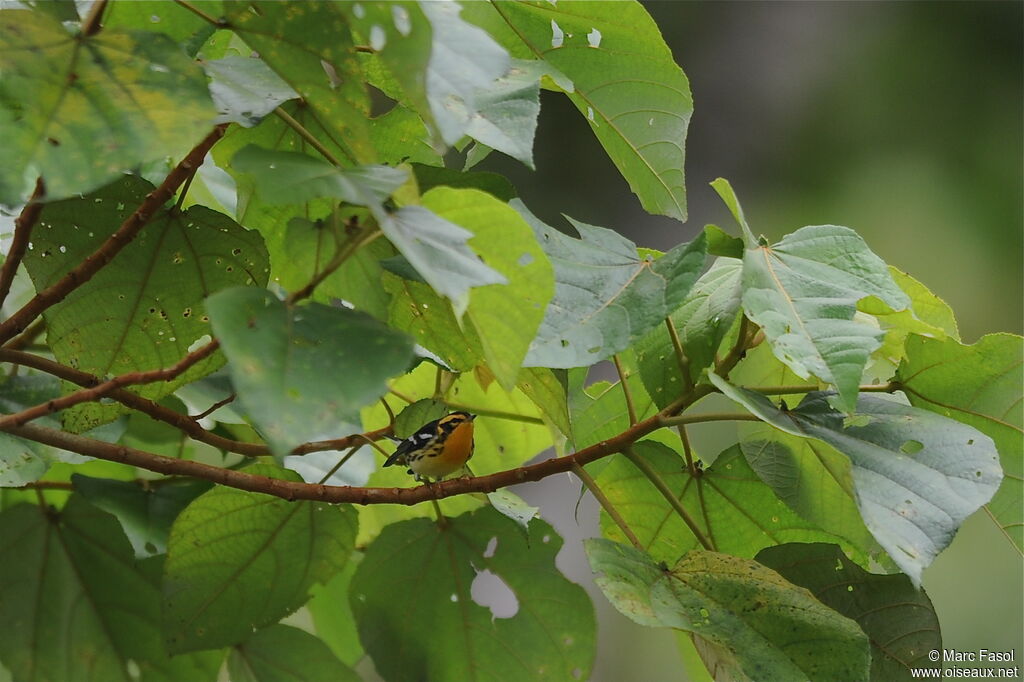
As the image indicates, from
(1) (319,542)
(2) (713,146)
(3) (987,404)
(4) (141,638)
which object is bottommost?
(2) (713,146)

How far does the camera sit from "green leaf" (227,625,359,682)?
0.73m

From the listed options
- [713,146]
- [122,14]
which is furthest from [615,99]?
[713,146]

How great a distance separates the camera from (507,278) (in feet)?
1.37

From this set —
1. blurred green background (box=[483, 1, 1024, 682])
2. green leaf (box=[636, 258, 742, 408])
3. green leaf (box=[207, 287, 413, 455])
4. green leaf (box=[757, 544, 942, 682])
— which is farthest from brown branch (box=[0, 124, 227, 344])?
blurred green background (box=[483, 1, 1024, 682])

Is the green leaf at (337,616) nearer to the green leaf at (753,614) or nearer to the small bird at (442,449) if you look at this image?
the small bird at (442,449)

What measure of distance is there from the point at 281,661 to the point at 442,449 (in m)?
0.20

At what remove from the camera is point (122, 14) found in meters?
0.51

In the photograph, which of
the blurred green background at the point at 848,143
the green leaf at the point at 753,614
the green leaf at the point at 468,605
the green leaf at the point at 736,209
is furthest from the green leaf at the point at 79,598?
the blurred green background at the point at 848,143

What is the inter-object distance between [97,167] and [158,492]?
383 mm

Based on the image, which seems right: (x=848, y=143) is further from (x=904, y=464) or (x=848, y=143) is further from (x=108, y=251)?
(x=108, y=251)

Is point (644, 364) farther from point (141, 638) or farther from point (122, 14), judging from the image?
point (141, 638)

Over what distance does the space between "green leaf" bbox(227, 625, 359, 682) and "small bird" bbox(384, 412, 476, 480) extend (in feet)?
0.50

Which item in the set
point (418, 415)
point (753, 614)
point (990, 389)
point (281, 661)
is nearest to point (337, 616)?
point (281, 661)

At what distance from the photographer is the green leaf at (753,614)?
1.80ft
